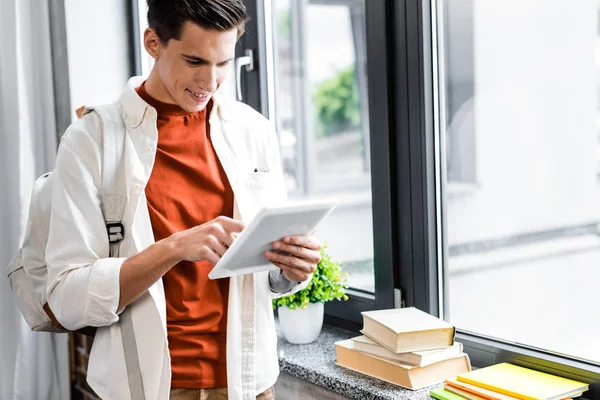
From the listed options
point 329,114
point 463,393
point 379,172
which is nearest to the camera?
point 463,393

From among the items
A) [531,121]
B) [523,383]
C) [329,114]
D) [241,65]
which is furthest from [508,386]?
[241,65]

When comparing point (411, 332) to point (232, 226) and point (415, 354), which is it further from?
point (232, 226)

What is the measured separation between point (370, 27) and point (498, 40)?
34 cm

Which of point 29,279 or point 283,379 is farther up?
point 29,279

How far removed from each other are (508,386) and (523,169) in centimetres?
47

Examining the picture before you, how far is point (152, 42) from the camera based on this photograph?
1.36 meters

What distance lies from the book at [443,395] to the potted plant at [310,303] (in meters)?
0.50

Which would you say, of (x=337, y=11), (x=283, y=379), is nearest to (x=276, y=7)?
(x=337, y=11)

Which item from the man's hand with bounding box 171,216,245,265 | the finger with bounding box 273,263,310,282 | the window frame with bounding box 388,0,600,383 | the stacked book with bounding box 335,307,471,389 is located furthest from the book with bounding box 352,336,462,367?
the man's hand with bounding box 171,216,245,265

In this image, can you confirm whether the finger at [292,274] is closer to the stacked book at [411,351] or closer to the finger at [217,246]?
the finger at [217,246]

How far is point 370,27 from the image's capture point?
1743 mm

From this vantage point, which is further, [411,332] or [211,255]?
[411,332]

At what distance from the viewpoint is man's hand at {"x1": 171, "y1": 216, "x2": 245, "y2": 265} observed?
1211 mm

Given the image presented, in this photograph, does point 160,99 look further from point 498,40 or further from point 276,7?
point 276,7
